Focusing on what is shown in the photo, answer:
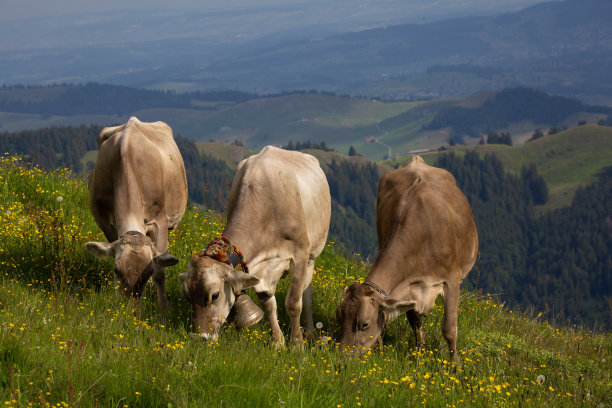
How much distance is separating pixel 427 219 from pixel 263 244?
2.52 meters

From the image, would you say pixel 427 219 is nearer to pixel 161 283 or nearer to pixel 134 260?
pixel 161 283

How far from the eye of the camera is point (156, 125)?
13.3 m

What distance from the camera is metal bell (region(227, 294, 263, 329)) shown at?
8.39m

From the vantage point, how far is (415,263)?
29.6 ft

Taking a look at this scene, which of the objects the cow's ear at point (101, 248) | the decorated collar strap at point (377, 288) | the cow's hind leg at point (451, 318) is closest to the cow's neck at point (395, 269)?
the decorated collar strap at point (377, 288)

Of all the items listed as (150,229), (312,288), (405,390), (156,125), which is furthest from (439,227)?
(156,125)

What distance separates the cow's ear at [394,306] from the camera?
821cm

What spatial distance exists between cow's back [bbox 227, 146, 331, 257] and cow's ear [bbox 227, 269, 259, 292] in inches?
36.4

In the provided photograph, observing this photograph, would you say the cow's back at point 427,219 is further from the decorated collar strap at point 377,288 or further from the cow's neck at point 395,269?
the decorated collar strap at point 377,288

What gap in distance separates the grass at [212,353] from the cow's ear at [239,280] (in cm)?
64

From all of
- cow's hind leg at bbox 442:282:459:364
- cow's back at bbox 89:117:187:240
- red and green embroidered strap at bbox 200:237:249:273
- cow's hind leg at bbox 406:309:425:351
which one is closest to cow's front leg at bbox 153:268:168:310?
cow's back at bbox 89:117:187:240

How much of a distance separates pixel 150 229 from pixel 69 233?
221 cm

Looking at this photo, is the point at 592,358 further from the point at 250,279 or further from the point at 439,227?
the point at 250,279

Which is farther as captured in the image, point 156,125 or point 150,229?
point 156,125
